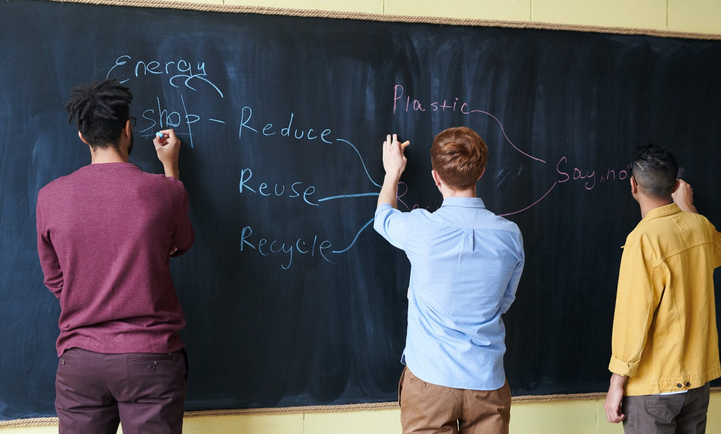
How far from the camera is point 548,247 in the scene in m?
2.19

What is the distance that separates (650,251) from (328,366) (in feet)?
4.00

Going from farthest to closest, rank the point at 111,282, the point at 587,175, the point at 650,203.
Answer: the point at 587,175
the point at 650,203
the point at 111,282

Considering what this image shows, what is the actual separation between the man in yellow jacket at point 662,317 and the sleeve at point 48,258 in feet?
5.81

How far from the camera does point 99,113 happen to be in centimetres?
160

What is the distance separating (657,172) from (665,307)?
0.43 meters

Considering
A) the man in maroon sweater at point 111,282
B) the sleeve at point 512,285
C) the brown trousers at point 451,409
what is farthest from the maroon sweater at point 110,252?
the sleeve at point 512,285

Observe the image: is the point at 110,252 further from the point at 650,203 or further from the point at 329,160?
the point at 650,203

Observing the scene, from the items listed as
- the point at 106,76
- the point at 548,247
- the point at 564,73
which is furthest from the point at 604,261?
the point at 106,76

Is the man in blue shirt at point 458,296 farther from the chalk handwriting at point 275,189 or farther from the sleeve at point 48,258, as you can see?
the sleeve at point 48,258

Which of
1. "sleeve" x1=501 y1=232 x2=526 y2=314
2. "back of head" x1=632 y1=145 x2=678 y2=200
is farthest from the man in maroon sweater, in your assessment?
"back of head" x1=632 y1=145 x2=678 y2=200

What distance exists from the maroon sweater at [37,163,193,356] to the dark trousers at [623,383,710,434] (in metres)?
1.48

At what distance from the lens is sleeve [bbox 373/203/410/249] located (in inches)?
63.1

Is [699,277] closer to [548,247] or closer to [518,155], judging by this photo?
[548,247]

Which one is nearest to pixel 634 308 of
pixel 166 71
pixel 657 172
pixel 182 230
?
pixel 657 172
